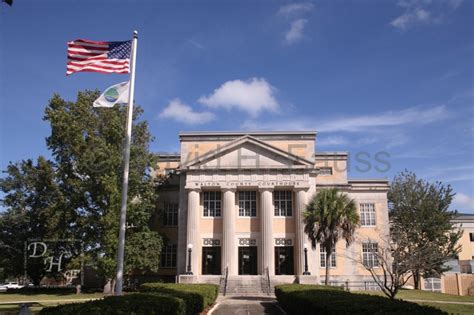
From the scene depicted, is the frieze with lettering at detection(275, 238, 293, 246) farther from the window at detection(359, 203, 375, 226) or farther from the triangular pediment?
the window at detection(359, 203, 375, 226)

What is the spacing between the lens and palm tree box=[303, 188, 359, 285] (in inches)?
1247

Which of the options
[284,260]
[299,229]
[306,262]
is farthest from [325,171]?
[306,262]

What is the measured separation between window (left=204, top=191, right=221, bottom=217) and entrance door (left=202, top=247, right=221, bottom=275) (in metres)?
3.15

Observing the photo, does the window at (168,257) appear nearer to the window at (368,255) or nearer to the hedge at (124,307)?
the window at (368,255)

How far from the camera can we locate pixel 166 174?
47.2m

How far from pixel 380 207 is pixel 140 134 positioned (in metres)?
24.3

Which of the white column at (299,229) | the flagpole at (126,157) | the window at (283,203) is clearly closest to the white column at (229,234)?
the window at (283,203)

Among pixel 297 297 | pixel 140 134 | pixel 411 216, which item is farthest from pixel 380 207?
A: pixel 297 297

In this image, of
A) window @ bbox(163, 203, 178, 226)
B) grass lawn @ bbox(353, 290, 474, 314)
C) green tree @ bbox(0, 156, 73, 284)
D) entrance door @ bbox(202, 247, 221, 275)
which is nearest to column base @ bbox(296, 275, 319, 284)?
grass lawn @ bbox(353, 290, 474, 314)

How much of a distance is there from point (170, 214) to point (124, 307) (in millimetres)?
34093

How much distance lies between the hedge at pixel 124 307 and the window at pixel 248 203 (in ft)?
87.9

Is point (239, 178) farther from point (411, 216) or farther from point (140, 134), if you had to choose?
point (411, 216)

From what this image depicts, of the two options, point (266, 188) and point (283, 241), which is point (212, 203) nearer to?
point (266, 188)

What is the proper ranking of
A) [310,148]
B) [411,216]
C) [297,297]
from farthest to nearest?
[411,216] < [310,148] < [297,297]
